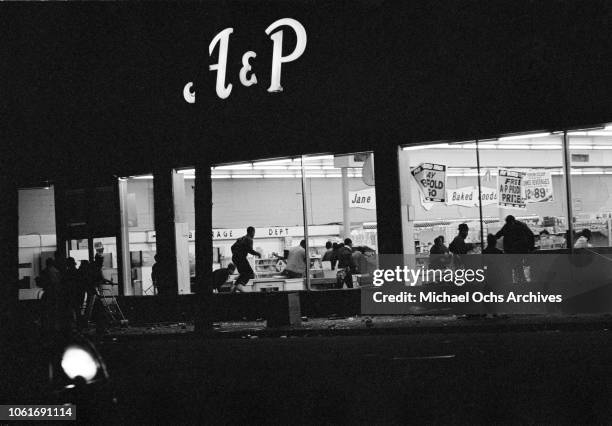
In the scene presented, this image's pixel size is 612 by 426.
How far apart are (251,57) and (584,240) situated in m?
9.58

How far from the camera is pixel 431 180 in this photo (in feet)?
69.7

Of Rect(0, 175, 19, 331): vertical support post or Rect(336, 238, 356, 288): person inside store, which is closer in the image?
Rect(0, 175, 19, 331): vertical support post

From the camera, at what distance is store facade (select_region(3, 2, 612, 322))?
19.5 meters

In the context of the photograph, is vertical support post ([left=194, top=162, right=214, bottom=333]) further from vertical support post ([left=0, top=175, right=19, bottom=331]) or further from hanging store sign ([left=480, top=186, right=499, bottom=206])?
vertical support post ([left=0, top=175, right=19, bottom=331])

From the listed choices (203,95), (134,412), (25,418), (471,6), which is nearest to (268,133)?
Result: (203,95)

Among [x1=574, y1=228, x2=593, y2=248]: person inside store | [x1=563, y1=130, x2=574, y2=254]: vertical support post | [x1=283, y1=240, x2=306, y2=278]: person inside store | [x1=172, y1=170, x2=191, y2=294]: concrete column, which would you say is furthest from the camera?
[x1=172, y1=170, x2=191, y2=294]: concrete column

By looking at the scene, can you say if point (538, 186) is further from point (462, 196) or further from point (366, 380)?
point (366, 380)

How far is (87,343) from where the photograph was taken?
443 cm

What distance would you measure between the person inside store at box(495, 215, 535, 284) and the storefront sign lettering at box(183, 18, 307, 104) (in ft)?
22.4

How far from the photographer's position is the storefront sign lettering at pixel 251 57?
887 inches

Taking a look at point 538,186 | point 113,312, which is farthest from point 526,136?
point 113,312

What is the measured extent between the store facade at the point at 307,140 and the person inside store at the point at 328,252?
128 mm

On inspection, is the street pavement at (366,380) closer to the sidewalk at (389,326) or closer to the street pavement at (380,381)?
the street pavement at (380,381)

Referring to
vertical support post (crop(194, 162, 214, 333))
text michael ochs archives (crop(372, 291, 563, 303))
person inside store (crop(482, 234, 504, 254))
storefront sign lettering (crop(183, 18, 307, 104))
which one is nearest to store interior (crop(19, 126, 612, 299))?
person inside store (crop(482, 234, 504, 254))
